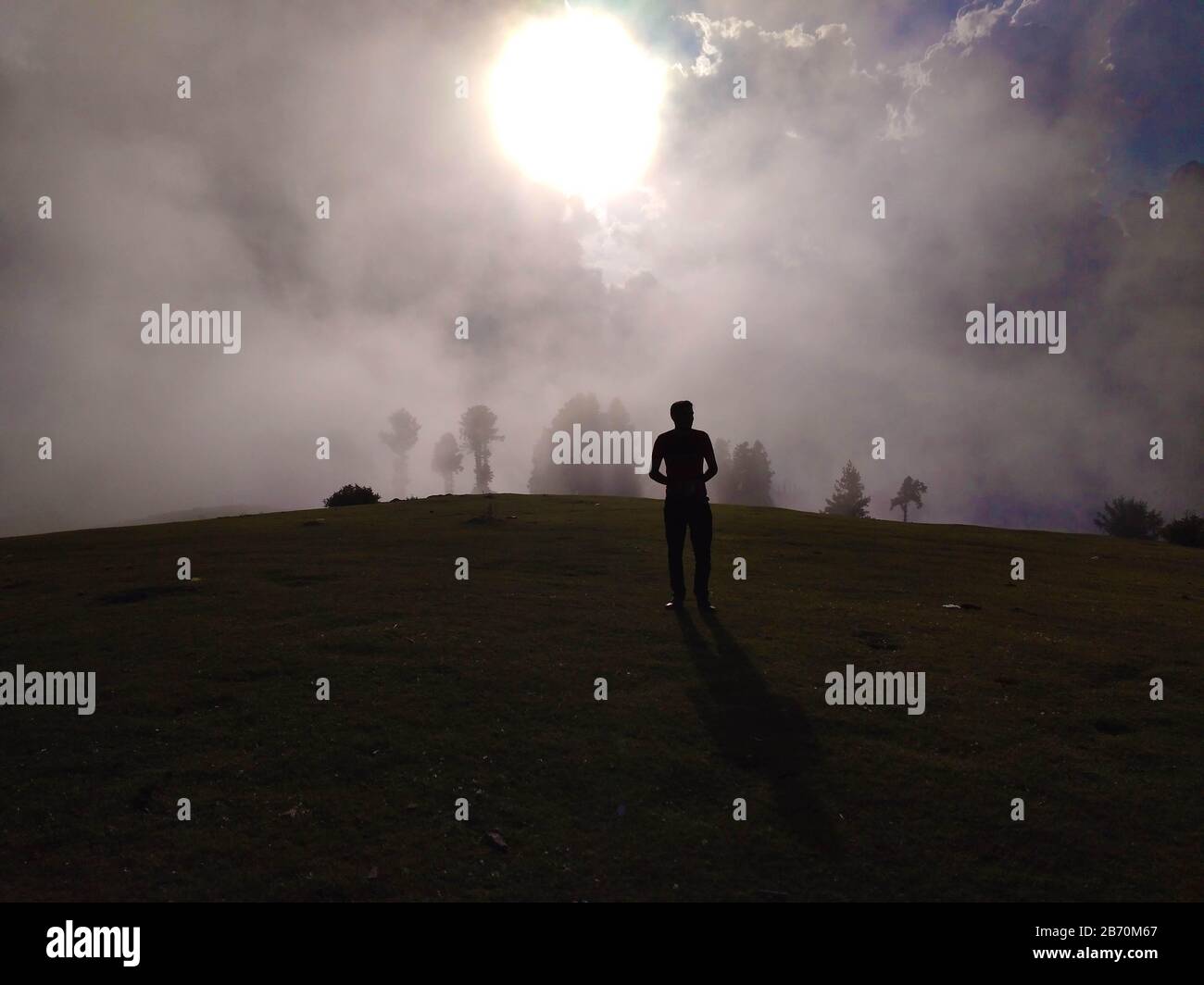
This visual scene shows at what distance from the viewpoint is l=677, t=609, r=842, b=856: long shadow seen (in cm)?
709

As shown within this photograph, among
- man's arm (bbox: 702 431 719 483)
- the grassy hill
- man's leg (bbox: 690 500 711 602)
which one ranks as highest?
man's arm (bbox: 702 431 719 483)

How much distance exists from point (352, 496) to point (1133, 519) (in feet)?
385

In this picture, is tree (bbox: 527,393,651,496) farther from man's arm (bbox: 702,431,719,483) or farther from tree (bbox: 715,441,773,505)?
man's arm (bbox: 702,431,719,483)

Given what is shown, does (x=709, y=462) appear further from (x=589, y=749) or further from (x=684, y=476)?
(x=589, y=749)

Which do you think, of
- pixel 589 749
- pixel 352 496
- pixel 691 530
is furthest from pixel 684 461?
pixel 352 496

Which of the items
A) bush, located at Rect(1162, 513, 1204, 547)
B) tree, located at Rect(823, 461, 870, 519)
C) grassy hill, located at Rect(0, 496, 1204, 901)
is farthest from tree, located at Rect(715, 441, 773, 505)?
grassy hill, located at Rect(0, 496, 1204, 901)

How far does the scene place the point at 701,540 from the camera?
14688 mm

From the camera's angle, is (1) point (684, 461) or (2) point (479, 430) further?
(2) point (479, 430)

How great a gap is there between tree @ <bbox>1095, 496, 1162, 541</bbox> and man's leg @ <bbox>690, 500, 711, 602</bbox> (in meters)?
122

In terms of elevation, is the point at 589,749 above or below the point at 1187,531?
below
